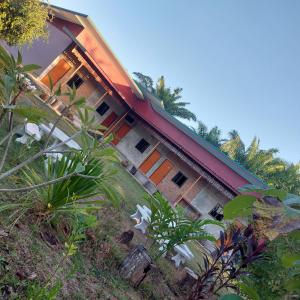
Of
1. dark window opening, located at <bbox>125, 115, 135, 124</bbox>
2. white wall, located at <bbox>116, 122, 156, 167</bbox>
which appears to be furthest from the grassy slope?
dark window opening, located at <bbox>125, 115, 135, 124</bbox>

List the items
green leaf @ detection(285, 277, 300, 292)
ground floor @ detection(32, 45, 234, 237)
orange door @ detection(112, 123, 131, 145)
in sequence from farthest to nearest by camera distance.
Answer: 1. orange door @ detection(112, 123, 131, 145)
2. ground floor @ detection(32, 45, 234, 237)
3. green leaf @ detection(285, 277, 300, 292)

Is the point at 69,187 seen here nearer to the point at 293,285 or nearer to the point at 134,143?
the point at 293,285

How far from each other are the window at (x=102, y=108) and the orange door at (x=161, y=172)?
548cm

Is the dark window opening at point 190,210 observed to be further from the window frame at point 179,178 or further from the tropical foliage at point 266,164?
the tropical foliage at point 266,164

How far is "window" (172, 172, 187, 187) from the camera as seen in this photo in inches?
730

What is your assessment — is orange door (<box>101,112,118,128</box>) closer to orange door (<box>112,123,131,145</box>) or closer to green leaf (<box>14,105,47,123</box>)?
orange door (<box>112,123,131,145</box>)

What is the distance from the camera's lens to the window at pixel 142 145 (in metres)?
20.3

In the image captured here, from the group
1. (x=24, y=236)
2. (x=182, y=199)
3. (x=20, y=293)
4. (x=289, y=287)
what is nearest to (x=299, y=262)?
(x=289, y=287)

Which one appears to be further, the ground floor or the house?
the ground floor

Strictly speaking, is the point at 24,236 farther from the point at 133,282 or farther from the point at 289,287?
the point at 289,287

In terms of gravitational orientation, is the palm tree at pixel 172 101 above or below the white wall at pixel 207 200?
above

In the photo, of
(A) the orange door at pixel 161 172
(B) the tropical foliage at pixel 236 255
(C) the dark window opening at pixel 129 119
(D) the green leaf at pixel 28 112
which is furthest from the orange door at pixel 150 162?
(D) the green leaf at pixel 28 112

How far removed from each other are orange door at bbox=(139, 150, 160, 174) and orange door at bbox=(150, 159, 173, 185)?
544mm

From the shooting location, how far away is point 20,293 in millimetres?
2604
